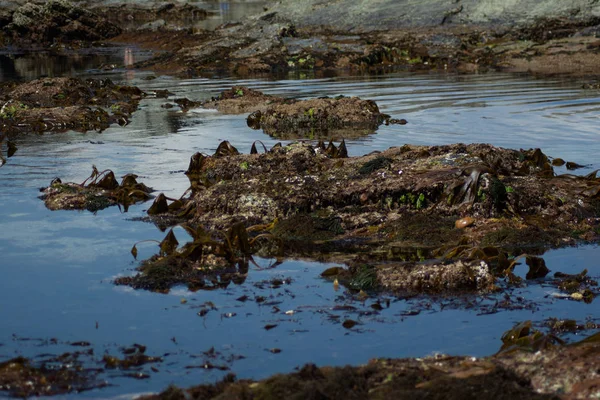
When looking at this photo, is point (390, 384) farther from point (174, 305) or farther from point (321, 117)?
point (321, 117)

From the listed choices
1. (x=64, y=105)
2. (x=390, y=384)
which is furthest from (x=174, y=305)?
(x=64, y=105)

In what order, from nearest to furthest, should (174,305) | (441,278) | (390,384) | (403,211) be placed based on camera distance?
(390,384) → (174,305) → (441,278) → (403,211)

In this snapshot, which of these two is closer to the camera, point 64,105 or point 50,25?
point 64,105

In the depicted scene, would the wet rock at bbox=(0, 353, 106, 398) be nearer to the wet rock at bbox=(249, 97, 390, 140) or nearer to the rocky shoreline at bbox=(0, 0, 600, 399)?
the rocky shoreline at bbox=(0, 0, 600, 399)

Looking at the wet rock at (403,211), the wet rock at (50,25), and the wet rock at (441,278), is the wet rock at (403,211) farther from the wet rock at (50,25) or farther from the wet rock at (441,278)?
the wet rock at (50,25)

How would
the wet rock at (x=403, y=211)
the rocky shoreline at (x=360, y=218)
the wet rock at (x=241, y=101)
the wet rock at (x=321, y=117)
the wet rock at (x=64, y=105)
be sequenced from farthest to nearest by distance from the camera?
1. the wet rock at (x=241, y=101)
2. the wet rock at (x=64, y=105)
3. the wet rock at (x=321, y=117)
4. the wet rock at (x=403, y=211)
5. the rocky shoreline at (x=360, y=218)

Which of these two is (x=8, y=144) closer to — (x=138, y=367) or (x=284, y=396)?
(x=138, y=367)

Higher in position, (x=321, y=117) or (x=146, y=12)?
(x=146, y=12)

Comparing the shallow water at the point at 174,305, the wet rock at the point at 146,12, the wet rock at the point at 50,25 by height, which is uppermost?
the wet rock at the point at 146,12

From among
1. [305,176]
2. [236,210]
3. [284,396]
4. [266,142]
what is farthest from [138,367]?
[266,142]

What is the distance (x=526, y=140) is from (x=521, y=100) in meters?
4.65

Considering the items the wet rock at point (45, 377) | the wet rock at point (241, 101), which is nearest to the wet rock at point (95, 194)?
the wet rock at point (45, 377)

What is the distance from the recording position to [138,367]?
199 inches

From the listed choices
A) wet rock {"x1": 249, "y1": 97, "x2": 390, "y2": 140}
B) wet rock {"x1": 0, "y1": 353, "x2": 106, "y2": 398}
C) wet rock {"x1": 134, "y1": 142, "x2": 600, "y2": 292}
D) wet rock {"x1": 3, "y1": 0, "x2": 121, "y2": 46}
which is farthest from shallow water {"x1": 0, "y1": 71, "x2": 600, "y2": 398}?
wet rock {"x1": 3, "y1": 0, "x2": 121, "y2": 46}
